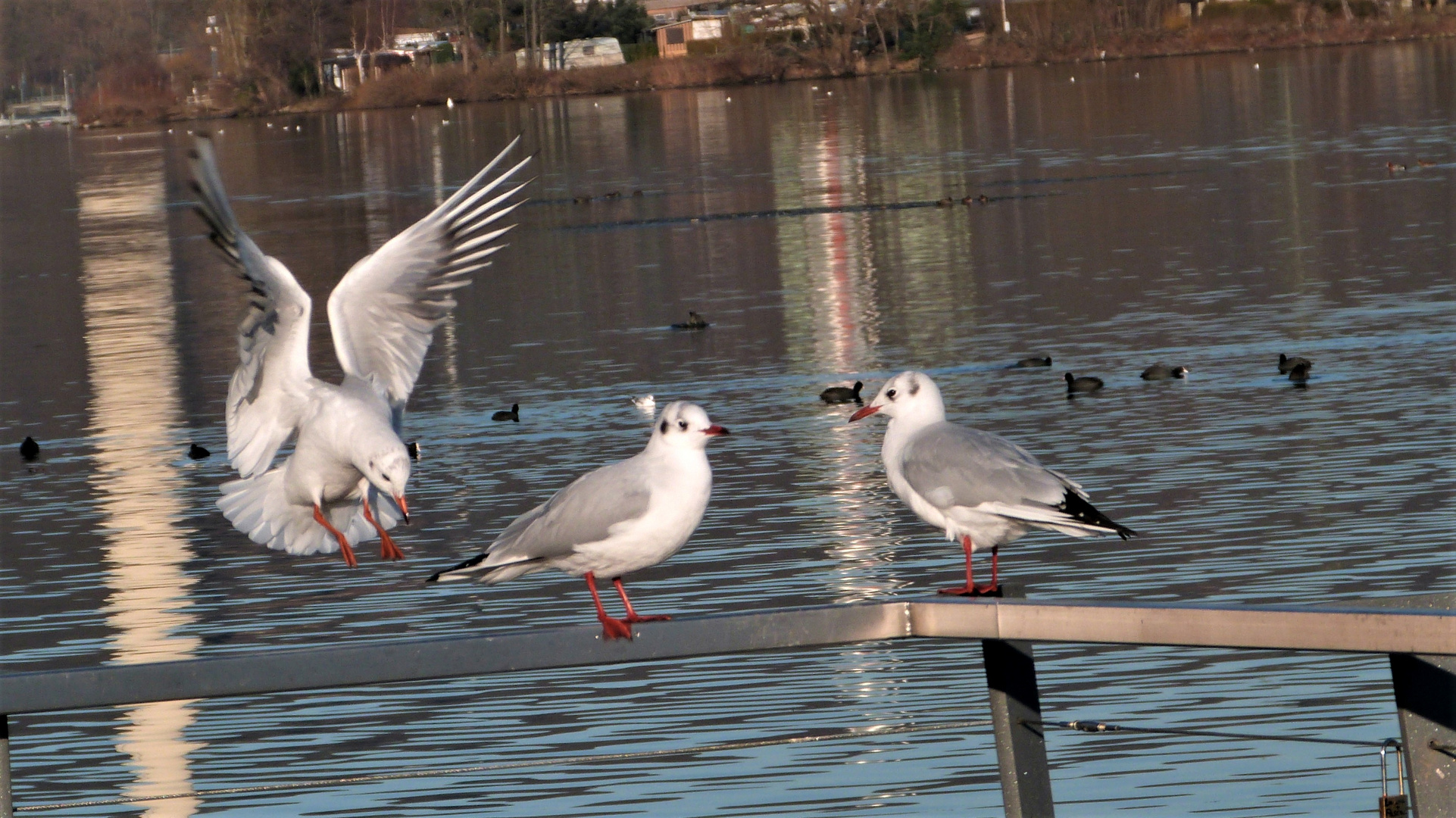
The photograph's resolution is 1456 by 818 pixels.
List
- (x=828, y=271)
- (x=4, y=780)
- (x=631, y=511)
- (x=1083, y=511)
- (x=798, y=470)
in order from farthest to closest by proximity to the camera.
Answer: (x=828, y=271), (x=798, y=470), (x=1083, y=511), (x=631, y=511), (x=4, y=780)

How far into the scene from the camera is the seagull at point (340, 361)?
8.62 m

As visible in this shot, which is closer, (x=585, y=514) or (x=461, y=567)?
(x=461, y=567)

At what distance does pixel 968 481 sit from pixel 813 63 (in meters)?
96.7

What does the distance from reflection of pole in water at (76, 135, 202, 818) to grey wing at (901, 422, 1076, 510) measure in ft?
11.0

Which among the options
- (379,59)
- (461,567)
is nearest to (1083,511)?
(461,567)

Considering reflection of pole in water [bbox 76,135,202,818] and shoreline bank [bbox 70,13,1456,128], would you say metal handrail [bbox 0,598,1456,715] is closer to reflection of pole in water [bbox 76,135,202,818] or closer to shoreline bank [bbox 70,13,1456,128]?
reflection of pole in water [bbox 76,135,202,818]

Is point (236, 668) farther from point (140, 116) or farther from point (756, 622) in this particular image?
point (140, 116)

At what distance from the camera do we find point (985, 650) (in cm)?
396

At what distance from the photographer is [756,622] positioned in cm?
360

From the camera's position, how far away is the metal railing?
313 cm

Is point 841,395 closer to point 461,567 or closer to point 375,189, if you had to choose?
point 461,567

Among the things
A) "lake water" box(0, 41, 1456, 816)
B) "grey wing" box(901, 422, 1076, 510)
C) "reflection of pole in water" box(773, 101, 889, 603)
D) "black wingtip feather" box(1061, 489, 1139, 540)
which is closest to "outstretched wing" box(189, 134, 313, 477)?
"lake water" box(0, 41, 1456, 816)

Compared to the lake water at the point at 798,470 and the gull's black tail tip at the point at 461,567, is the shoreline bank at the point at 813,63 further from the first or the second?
the gull's black tail tip at the point at 461,567

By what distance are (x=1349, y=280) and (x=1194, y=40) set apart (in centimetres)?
7423
